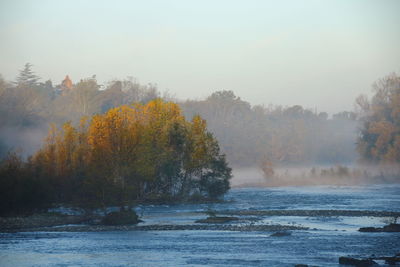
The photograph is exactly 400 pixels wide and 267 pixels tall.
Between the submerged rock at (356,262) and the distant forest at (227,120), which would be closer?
the submerged rock at (356,262)

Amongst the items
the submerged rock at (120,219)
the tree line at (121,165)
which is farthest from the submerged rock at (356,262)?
the tree line at (121,165)

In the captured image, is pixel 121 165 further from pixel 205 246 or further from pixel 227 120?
pixel 227 120

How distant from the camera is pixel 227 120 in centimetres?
17225

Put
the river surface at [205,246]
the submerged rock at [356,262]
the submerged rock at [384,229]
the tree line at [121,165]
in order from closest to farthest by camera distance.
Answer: the submerged rock at [356,262] < the river surface at [205,246] < the submerged rock at [384,229] < the tree line at [121,165]

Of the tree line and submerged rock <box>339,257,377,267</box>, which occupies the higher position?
the tree line

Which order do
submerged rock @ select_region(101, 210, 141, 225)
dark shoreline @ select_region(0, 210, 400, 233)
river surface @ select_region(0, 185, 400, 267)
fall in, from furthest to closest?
submerged rock @ select_region(101, 210, 141, 225) → dark shoreline @ select_region(0, 210, 400, 233) → river surface @ select_region(0, 185, 400, 267)

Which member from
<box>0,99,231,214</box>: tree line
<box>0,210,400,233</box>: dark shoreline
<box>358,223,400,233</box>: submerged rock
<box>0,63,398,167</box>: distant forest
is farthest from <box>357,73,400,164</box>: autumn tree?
<box>358,223,400,233</box>: submerged rock

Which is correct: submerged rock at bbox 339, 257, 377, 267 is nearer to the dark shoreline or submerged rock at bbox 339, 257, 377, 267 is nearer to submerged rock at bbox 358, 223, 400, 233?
submerged rock at bbox 358, 223, 400, 233

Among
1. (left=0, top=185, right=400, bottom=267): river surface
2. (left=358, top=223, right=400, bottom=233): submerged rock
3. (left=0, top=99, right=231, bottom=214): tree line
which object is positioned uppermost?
(left=0, top=99, right=231, bottom=214): tree line

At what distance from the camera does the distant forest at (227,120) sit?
125m

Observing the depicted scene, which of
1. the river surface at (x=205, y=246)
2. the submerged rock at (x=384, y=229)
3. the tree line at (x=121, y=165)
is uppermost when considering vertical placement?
the tree line at (x=121, y=165)

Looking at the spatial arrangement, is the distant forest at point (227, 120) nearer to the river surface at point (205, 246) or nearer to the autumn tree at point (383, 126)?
the autumn tree at point (383, 126)

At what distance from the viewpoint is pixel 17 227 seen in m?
49.0

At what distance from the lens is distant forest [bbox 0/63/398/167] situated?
409 feet
